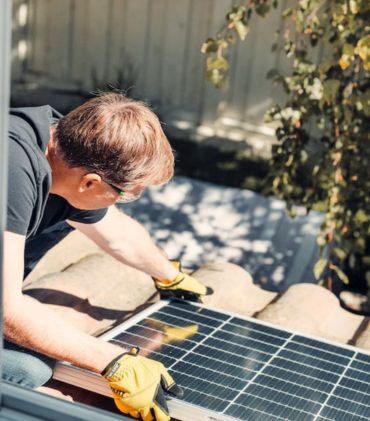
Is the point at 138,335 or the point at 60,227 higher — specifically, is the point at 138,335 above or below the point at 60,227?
below

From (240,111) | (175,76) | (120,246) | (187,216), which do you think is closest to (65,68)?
(175,76)

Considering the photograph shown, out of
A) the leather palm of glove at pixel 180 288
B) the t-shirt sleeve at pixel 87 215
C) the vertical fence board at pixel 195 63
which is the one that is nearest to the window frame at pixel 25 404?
the t-shirt sleeve at pixel 87 215

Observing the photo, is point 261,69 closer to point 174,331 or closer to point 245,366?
point 174,331

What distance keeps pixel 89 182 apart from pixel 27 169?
0.24 m

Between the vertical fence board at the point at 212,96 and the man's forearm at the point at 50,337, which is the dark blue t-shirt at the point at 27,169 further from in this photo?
the vertical fence board at the point at 212,96

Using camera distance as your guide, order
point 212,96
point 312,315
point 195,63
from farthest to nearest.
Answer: point 195,63, point 212,96, point 312,315

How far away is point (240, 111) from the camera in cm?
890

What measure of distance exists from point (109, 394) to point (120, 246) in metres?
0.99

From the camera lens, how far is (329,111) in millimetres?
4969

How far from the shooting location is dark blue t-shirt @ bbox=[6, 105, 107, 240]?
2.94 m

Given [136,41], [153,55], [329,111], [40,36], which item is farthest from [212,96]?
[329,111]

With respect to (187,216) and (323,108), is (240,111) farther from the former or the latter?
(323,108)

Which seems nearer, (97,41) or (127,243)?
(127,243)

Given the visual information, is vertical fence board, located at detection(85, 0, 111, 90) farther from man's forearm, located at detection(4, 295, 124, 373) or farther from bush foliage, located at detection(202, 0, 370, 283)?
man's forearm, located at detection(4, 295, 124, 373)
